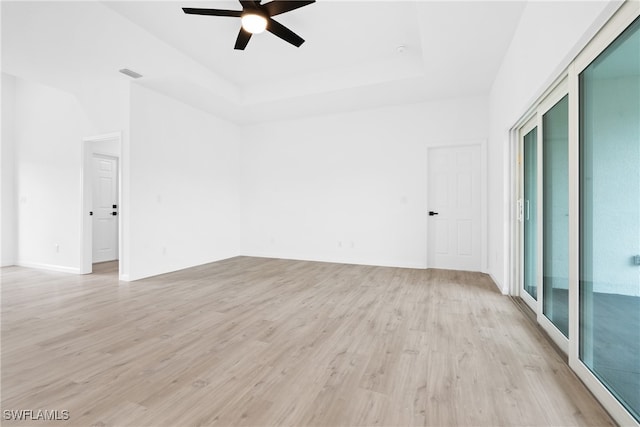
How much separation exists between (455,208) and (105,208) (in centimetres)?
702

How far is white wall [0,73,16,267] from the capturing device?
553cm

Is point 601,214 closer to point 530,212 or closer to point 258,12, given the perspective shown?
point 530,212

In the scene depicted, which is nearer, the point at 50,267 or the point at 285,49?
the point at 285,49

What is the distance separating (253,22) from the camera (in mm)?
2877

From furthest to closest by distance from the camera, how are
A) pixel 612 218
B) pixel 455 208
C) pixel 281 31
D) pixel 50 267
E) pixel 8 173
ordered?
pixel 8 173 < pixel 50 267 < pixel 455 208 < pixel 281 31 < pixel 612 218

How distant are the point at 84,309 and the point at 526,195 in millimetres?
5061

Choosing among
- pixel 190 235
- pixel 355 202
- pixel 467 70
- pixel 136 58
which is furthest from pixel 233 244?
pixel 467 70

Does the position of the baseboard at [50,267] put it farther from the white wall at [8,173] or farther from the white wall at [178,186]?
the white wall at [178,186]

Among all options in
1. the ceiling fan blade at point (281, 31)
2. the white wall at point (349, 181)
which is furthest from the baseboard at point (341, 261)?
the ceiling fan blade at point (281, 31)

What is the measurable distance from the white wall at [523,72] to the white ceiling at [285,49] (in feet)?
1.11

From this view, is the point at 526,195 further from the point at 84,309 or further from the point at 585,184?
the point at 84,309

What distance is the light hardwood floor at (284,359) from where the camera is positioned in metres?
1.56

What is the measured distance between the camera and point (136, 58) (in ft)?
12.2

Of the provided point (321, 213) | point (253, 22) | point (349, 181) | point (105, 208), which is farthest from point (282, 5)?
point (105, 208)
